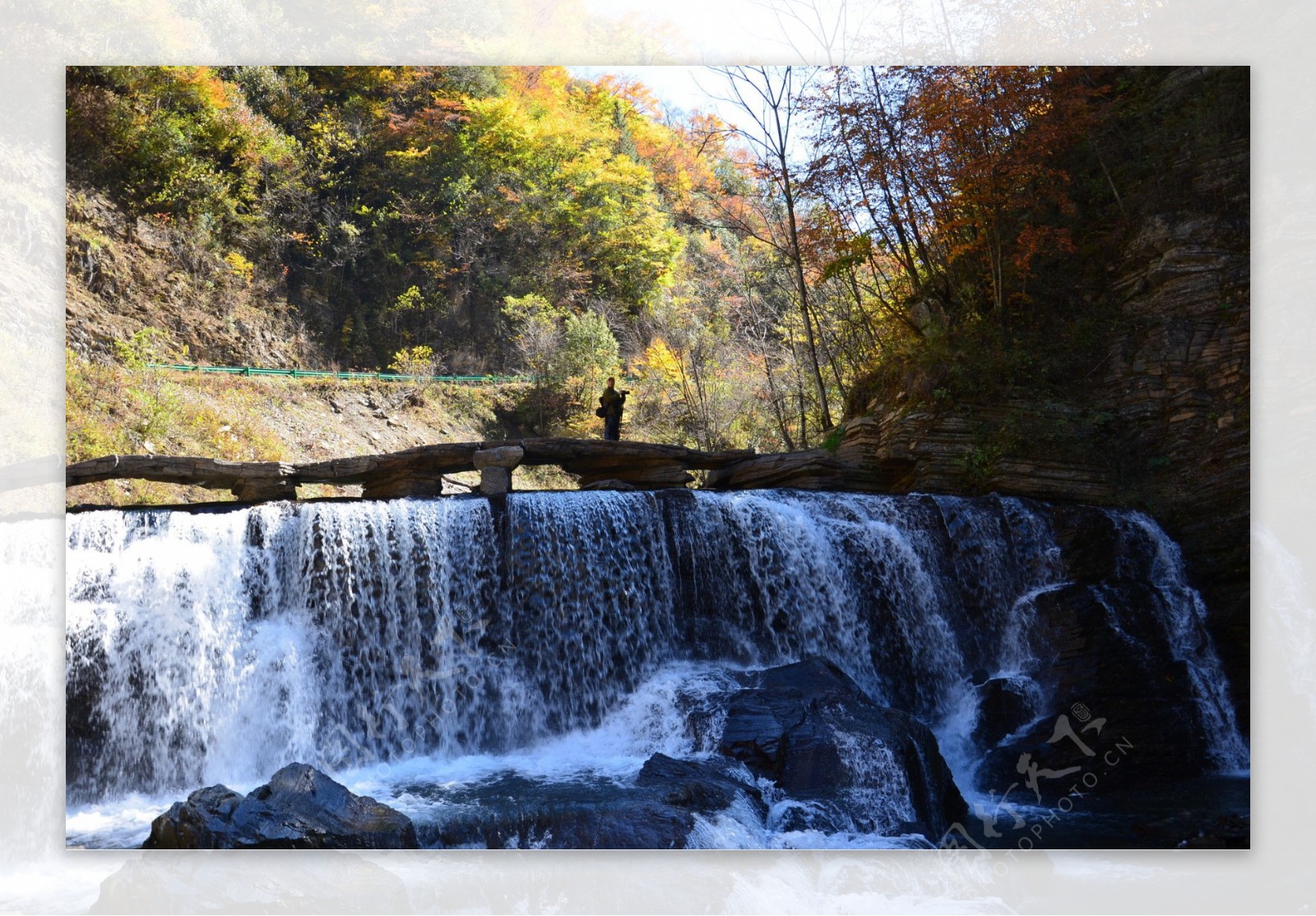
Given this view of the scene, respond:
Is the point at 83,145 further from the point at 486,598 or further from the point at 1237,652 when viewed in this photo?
the point at 1237,652

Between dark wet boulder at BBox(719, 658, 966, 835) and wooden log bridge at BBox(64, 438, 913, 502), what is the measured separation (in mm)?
2197

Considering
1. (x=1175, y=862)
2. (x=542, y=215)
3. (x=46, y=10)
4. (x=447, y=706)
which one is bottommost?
(x=1175, y=862)

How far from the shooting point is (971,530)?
6613 millimetres

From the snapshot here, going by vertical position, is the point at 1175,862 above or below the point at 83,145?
below

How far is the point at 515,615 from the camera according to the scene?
599 centimetres

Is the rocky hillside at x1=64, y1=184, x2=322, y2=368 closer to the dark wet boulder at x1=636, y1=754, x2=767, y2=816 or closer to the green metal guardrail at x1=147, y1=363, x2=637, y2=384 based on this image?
the green metal guardrail at x1=147, y1=363, x2=637, y2=384

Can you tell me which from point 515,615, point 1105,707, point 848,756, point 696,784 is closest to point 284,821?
point 696,784

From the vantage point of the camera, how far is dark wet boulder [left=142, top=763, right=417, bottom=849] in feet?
13.8

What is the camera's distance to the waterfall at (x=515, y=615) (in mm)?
5121

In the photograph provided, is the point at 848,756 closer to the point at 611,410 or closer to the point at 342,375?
the point at 611,410

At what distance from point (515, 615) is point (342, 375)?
268 inches

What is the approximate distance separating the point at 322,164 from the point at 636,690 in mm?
8898

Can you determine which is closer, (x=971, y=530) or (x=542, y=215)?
(x=971, y=530)

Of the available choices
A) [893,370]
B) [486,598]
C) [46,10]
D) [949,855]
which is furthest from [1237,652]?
[46,10]
